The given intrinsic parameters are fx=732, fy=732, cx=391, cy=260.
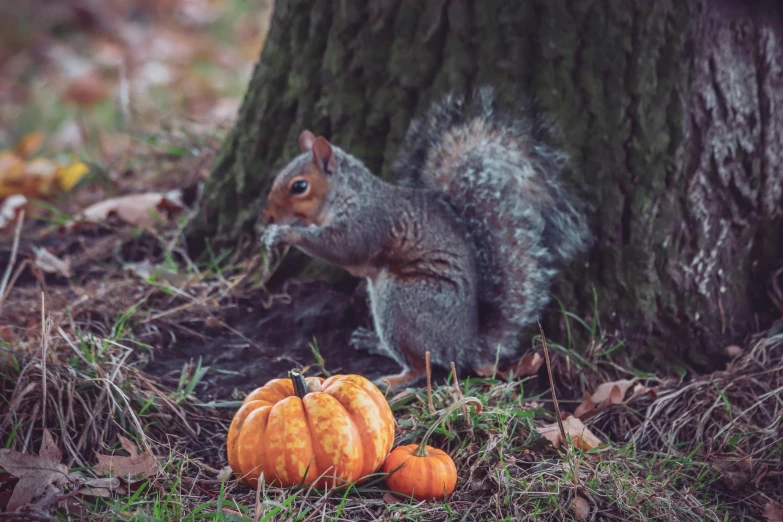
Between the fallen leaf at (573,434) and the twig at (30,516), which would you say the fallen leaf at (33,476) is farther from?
the fallen leaf at (573,434)

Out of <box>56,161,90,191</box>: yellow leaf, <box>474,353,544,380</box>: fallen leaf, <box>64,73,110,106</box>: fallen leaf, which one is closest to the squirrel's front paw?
<box>474,353,544,380</box>: fallen leaf

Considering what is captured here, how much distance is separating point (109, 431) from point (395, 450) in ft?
2.05

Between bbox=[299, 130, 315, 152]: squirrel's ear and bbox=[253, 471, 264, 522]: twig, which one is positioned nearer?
bbox=[253, 471, 264, 522]: twig

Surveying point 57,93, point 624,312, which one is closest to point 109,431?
point 624,312

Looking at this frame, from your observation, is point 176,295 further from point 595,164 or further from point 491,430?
point 595,164

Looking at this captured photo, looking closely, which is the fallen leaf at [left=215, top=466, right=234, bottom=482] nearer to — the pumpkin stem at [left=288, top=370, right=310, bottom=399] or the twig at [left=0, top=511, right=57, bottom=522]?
the pumpkin stem at [left=288, top=370, right=310, bottom=399]

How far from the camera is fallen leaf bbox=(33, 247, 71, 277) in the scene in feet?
7.79

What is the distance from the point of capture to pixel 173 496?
1.39m

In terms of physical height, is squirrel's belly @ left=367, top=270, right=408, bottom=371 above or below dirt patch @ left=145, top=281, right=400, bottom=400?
above

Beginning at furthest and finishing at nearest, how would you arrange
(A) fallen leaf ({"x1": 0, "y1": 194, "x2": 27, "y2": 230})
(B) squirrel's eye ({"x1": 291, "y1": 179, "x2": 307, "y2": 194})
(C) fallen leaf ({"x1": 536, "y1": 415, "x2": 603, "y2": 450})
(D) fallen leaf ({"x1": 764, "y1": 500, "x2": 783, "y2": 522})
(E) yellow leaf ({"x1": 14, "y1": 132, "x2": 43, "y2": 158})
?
(E) yellow leaf ({"x1": 14, "y1": 132, "x2": 43, "y2": 158}) < (A) fallen leaf ({"x1": 0, "y1": 194, "x2": 27, "y2": 230}) < (B) squirrel's eye ({"x1": 291, "y1": 179, "x2": 307, "y2": 194}) < (C) fallen leaf ({"x1": 536, "y1": 415, "x2": 603, "y2": 450}) < (D) fallen leaf ({"x1": 764, "y1": 500, "x2": 783, "y2": 522})

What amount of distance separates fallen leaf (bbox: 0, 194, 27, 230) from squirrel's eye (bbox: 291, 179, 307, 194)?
1295 millimetres

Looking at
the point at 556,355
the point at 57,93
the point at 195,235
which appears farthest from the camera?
the point at 57,93

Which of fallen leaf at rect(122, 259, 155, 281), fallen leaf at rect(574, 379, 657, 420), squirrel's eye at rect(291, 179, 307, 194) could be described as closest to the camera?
fallen leaf at rect(574, 379, 657, 420)

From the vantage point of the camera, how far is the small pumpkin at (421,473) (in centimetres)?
142
